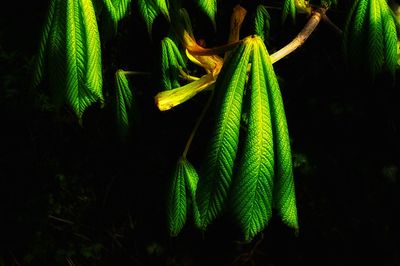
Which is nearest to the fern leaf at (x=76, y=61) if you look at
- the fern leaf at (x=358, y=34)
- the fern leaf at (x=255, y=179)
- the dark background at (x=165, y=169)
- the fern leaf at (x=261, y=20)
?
the fern leaf at (x=255, y=179)

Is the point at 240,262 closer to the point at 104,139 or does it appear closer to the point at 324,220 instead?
the point at 324,220

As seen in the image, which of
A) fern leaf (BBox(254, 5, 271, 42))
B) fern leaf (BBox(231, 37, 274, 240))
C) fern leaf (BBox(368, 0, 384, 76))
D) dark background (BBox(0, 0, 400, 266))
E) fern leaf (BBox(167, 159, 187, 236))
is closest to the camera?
fern leaf (BBox(231, 37, 274, 240))

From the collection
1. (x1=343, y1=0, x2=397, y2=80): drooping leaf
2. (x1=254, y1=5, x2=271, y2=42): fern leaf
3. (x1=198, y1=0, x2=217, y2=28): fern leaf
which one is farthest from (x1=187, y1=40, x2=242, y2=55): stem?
(x1=254, y1=5, x2=271, y2=42): fern leaf

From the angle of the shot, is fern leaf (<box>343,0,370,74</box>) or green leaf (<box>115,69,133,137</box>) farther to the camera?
green leaf (<box>115,69,133,137</box>)

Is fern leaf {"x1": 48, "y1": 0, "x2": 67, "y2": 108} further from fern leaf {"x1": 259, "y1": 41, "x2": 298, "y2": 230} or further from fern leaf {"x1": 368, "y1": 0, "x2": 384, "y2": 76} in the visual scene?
fern leaf {"x1": 368, "y1": 0, "x2": 384, "y2": 76}

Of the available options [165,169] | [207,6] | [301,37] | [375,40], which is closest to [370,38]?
[375,40]

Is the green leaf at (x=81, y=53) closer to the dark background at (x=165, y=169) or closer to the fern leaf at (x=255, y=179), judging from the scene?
the fern leaf at (x=255, y=179)

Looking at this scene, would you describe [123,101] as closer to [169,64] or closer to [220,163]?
[169,64]
